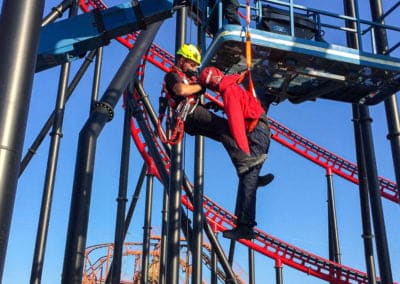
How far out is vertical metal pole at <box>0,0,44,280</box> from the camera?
8.14 feet

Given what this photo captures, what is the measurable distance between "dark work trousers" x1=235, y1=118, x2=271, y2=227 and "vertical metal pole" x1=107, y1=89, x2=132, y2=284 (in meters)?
3.54

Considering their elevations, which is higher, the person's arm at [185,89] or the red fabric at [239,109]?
the person's arm at [185,89]

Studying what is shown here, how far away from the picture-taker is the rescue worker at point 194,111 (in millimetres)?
4160

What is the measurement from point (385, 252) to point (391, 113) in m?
1.65

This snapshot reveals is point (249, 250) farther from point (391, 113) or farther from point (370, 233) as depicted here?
point (391, 113)

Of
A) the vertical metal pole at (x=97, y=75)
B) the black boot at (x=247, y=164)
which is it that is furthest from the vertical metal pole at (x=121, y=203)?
the black boot at (x=247, y=164)

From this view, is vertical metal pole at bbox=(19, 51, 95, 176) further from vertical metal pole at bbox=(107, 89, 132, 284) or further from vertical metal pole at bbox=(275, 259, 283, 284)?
vertical metal pole at bbox=(275, 259, 283, 284)

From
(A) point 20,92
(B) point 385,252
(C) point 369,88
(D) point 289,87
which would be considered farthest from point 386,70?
(A) point 20,92

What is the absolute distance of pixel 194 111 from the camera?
4402 mm

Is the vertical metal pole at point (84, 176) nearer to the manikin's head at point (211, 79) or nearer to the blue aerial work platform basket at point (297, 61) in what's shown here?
the blue aerial work platform basket at point (297, 61)

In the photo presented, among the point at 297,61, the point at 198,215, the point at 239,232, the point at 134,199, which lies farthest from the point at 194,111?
the point at 134,199

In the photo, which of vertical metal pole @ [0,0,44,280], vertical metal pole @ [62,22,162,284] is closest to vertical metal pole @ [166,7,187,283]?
vertical metal pole @ [62,22,162,284]

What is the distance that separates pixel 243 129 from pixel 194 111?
606mm

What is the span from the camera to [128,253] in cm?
2512
